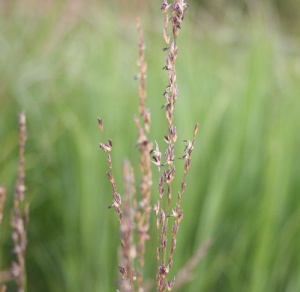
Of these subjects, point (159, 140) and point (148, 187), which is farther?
point (159, 140)

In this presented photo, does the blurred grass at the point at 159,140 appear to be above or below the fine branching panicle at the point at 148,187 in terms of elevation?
above

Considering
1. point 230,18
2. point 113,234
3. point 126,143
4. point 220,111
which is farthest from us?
point 230,18

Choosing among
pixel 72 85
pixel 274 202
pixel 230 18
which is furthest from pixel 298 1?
pixel 274 202

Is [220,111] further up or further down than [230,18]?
further down

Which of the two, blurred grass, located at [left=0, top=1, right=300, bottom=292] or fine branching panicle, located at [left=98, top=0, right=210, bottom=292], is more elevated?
blurred grass, located at [left=0, top=1, right=300, bottom=292]

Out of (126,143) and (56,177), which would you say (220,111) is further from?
(56,177)

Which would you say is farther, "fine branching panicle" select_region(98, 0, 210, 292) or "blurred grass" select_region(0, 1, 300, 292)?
"blurred grass" select_region(0, 1, 300, 292)

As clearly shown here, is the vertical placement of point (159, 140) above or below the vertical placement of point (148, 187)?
above

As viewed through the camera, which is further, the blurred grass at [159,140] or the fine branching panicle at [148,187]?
the blurred grass at [159,140]
